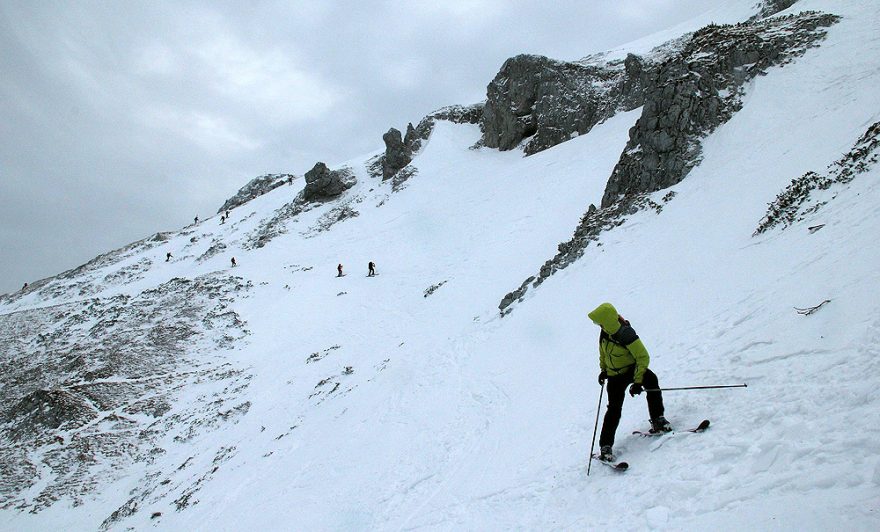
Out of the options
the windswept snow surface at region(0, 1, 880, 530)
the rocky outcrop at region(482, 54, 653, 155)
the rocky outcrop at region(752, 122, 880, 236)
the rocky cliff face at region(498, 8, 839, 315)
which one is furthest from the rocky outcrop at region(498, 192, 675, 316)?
the rocky outcrop at region(482, 54, 653, 155)

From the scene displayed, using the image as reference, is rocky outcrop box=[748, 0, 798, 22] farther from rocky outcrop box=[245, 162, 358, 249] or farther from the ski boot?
the ski boot

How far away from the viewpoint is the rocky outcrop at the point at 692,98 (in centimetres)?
2056

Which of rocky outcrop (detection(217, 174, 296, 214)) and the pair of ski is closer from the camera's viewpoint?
the pair of ski

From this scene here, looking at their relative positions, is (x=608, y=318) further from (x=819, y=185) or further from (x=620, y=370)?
(x=819, y=185)

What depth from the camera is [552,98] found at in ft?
165

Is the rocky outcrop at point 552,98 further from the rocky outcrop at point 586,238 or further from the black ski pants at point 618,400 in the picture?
the black ski pants at point 618,400

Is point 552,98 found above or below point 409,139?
below

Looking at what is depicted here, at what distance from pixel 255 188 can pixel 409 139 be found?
36.9 meters

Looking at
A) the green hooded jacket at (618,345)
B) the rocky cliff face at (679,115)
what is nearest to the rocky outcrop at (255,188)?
the rocky cliff face at (679,115)

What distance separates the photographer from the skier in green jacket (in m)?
6.49

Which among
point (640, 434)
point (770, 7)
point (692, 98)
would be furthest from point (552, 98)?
point (640, 434)

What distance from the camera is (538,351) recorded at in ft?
45.9

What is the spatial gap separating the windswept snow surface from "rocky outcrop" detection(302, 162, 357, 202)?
29.1m

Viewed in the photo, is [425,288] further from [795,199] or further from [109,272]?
[109,272]
